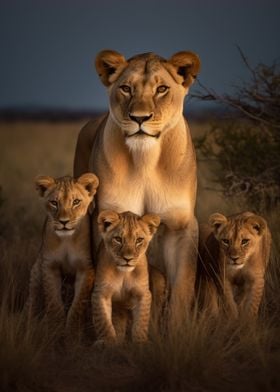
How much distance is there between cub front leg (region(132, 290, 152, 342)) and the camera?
539cm

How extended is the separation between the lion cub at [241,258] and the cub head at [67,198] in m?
0.82

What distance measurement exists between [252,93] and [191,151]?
7.64ft

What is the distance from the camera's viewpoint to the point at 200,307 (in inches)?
241

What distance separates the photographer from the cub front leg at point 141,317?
5.39 metres

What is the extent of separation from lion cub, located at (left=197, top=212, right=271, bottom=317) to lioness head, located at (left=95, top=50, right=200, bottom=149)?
0.78 meters

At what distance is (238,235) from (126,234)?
2.55 feet

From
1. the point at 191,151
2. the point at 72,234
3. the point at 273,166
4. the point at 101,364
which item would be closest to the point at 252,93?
the point at 273,166

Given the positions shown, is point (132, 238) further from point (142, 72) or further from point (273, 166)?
point (273, 166)

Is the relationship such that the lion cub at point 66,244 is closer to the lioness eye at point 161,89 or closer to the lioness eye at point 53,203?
the lioness eye at point 53,203

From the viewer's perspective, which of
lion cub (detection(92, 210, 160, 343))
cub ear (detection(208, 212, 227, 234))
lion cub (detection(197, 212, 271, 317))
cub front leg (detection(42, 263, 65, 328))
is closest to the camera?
lion cub (detection(92, 210, 160, 343))

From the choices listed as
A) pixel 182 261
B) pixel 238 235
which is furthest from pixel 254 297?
pixel 182 261

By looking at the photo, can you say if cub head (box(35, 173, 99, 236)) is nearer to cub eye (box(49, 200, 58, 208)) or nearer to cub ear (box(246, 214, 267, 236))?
cub eye (box(49, 200, 58, 208))

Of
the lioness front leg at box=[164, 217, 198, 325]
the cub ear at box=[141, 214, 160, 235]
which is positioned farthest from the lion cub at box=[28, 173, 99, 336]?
the lioness front leg at box=[164, 217, 198, 325]

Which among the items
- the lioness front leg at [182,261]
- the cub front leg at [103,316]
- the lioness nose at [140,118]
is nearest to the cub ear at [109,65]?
the lioness nose at [140,118]
